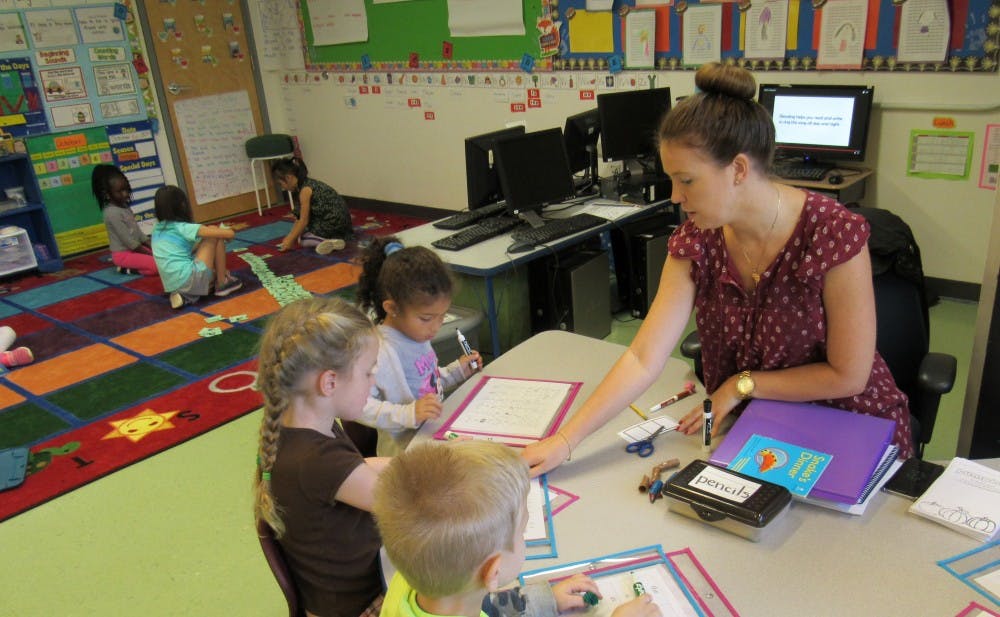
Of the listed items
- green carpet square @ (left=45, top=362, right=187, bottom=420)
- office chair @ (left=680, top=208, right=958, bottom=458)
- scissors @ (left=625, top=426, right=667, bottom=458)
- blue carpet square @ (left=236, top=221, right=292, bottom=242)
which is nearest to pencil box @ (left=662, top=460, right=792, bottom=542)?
scissors @ (left=625, top=426, right=667, bottom=458)

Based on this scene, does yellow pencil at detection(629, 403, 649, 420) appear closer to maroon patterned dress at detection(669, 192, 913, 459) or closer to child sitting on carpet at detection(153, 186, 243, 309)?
maroon patterned dress at detection(669, 192, 913, 459)

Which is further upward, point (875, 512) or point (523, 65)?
point (523, 65)

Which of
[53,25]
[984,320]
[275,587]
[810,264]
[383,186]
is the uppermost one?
[53,25]

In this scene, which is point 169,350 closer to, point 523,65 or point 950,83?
point 523,65

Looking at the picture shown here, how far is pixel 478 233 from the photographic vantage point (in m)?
3.42

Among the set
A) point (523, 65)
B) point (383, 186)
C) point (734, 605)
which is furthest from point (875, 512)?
point (383, 186)

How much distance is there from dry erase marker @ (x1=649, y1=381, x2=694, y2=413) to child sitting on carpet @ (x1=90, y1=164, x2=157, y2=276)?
460cm

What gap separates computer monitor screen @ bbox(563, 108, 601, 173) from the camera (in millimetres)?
3920

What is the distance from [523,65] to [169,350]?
296 centimetres

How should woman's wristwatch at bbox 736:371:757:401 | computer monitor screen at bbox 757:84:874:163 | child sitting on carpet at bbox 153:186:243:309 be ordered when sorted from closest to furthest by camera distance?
1. woman's wristwatch at bbox 736:371:757:401
2. computer monitor screen at bbox 757:84:874:163
3. child sitting on carpet at bbox 153:186:243:309

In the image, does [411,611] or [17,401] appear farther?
[17,401]

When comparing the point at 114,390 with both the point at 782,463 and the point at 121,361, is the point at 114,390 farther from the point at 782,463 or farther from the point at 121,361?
the point at 782,463

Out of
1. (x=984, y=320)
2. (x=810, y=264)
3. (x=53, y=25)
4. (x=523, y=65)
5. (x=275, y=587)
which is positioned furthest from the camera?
(x=53, y=25)

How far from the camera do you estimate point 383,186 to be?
670 cm
